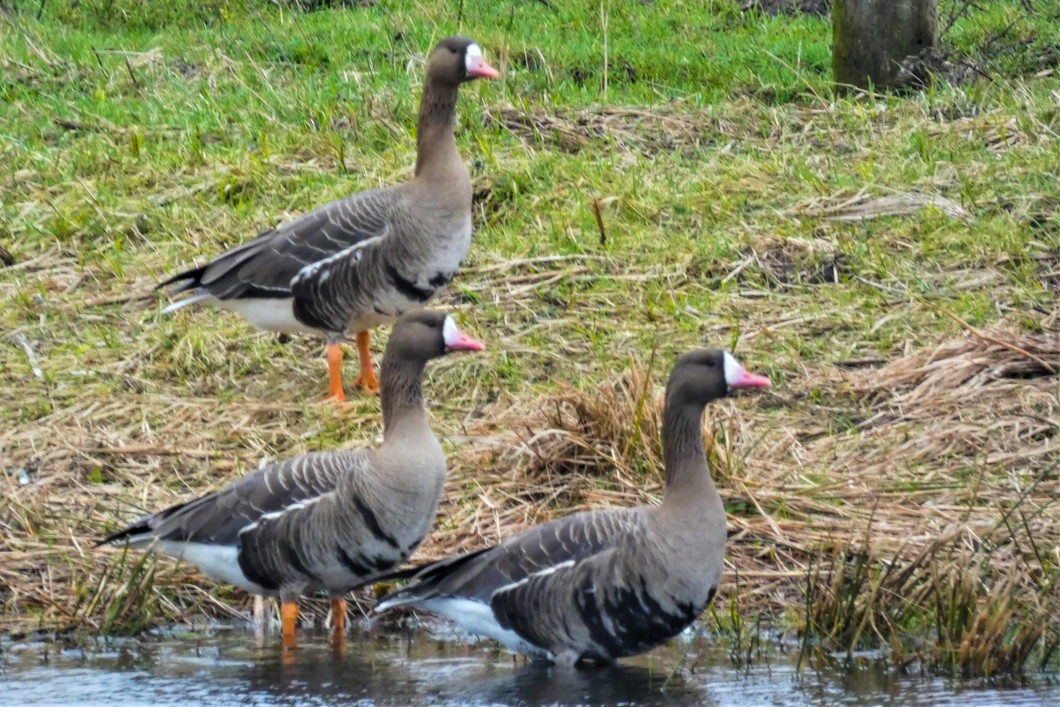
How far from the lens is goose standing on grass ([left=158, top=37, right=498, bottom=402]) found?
786 cm

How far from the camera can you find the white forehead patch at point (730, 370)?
547 centimetres

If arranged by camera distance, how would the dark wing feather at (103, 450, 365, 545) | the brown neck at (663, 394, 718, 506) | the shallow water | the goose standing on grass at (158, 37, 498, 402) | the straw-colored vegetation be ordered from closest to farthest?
the shallow water
the brown neck at (663, 394, 718, 506)
the dark wing feather at (103, 450, 365, 545)
the straw-colored vegetation
the goose standing on grass at (158, 37, 498, 402)

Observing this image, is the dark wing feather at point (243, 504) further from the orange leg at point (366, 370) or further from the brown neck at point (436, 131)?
the brown neck at point (436, 131)

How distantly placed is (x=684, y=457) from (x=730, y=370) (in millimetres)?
354

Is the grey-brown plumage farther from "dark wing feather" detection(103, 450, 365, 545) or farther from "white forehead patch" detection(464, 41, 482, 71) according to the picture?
"white forehead patch" detection(464, 41, 482, 71)

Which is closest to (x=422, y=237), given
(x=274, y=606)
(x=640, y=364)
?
(x=640, y=364)

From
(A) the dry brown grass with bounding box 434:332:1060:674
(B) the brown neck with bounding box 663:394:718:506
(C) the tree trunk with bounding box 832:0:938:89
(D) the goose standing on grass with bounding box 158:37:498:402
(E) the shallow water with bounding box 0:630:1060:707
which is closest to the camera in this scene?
(E) the shallow water with bounding box 0:630:1060:707

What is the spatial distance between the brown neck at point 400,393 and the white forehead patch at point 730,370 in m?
1.25

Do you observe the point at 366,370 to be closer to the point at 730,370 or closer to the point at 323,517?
the point at 323,517

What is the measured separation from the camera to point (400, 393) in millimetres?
6051

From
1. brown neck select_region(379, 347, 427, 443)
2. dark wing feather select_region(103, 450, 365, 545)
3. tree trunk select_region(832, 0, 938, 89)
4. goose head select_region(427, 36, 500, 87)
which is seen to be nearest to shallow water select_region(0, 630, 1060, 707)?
dark wing feather select_region(103, 450, 365, 545)

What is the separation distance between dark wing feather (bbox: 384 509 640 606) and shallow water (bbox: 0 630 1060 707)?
26 cm

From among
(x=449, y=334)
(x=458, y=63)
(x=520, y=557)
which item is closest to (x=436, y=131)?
(x=458, y=63)

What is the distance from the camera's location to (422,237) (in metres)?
7.81
